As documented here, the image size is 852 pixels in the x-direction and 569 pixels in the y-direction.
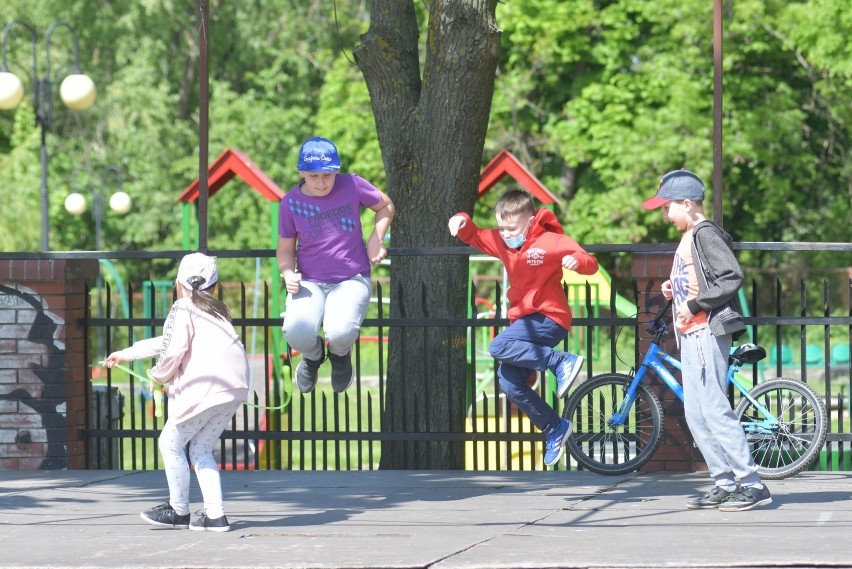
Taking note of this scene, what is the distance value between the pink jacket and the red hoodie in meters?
1.66

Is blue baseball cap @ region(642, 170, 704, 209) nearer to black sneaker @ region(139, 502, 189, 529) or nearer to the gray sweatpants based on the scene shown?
the gray sweatpants

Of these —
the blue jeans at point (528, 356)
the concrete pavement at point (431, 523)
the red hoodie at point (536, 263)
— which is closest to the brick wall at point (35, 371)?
the concrete pavement at point (431, 523)

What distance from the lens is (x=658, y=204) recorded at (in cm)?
702

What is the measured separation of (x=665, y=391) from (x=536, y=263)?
137 centimetres

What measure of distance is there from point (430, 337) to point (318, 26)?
29.2 meters

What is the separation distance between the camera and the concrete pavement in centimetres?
571

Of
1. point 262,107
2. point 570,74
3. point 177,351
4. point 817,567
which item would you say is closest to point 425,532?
point 177,351

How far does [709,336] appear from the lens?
6883 millimetres

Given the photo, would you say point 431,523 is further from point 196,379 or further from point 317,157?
point 317,157

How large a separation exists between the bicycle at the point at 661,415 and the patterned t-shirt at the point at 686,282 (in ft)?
2.61

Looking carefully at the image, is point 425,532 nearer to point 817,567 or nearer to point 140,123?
point 817,567

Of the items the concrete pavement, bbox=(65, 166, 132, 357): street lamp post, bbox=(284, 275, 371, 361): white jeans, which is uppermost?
bbox=(65, 166, 132, 357): street lamp post

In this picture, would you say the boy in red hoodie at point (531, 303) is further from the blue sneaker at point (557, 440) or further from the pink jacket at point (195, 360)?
the pink jacket at point (195, 360)

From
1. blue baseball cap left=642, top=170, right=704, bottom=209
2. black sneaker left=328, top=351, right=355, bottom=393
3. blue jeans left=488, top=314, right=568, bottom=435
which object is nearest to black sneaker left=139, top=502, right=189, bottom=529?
black sneaker left=328, top=351, right=355, bottom=393
